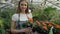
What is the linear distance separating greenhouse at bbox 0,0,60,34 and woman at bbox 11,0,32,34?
98 millimetres

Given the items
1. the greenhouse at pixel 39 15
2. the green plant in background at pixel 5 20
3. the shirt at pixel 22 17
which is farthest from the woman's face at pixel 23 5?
the green plant in background at pixel 5 20

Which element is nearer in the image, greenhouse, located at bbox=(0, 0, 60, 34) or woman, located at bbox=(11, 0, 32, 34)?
woman, located at bbox=(11, 0, 32, 34)

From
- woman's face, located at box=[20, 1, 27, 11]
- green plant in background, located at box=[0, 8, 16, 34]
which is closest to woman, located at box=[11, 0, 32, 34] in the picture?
woman's face, located at box=[20, 1, 27, 11]

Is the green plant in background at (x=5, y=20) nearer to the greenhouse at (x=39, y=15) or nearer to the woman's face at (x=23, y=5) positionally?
the greenhouse at (x=39, y=15)

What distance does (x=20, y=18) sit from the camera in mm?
3598

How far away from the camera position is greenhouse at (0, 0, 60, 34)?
4.28 metres

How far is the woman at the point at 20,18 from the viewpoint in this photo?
3545mm

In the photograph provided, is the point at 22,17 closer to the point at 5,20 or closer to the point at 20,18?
the point at 20,18

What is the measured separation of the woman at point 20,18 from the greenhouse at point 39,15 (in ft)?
0.32

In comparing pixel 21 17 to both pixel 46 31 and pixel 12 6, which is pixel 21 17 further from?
pixel 12 6

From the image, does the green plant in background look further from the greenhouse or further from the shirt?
the shirt

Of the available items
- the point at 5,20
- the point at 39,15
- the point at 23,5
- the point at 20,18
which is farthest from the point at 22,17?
the point at 39,15

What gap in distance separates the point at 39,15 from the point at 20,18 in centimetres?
148

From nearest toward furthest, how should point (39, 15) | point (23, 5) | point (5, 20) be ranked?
point (23, 5), point (5, 20), point (39, 15)
